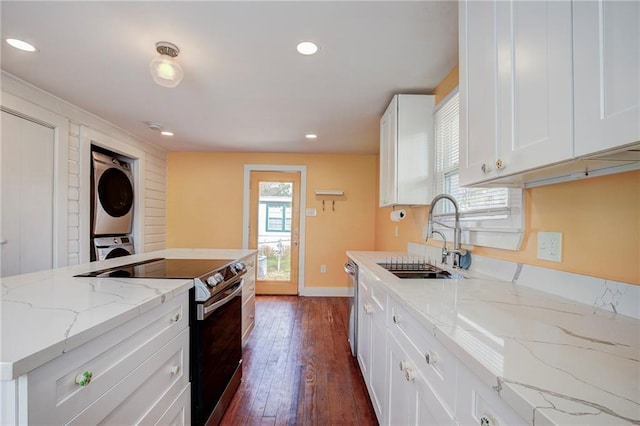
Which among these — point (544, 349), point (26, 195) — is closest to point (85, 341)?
point (544, 349)

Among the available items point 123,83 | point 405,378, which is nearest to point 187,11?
point 123,83

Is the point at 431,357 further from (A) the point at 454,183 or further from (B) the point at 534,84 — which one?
(A) the point at 454,183

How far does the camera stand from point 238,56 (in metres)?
1.96

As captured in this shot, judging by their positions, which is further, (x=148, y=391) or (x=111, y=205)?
(x=111, y=205)

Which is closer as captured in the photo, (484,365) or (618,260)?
(484,365)

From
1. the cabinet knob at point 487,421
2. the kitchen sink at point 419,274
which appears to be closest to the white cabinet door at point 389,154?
the kitchen sink at point 419,274

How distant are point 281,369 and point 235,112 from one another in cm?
247

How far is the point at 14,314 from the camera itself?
886mm

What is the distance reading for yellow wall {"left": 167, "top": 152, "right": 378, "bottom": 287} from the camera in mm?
4723

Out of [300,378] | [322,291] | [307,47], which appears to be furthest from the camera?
[322,291]

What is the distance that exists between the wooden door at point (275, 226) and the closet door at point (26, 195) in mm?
2498

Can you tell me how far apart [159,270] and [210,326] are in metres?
0.46

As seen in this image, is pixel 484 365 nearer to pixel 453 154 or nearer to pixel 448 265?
pixel 448 265

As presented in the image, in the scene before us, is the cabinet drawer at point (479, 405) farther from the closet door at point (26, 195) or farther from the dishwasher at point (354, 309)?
the closet door at point (26, 195)
